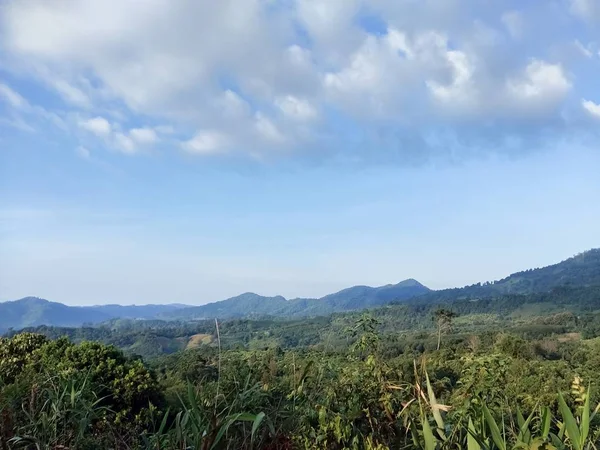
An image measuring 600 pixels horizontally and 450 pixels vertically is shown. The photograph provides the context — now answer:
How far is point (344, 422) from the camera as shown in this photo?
1.84 meters

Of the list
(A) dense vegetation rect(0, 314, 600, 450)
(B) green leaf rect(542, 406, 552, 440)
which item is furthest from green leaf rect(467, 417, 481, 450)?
(B) green leaf rect(542, 406, 552, 440)

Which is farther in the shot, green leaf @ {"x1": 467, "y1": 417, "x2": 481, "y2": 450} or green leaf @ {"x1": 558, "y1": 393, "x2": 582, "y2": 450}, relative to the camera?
green leaf @ {"x1": 467, "y1": 417, "x2": 481, "y2": 450}

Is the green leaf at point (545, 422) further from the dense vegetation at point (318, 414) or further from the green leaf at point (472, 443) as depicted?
the green leaf at point (472, 443)

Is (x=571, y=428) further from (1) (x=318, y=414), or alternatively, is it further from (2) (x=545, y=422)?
(1) (x=318, y=414)

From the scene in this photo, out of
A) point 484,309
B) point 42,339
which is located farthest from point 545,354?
point 484,309

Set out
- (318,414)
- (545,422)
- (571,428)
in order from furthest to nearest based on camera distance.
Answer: (318,414) → (545,422) → (571,428)

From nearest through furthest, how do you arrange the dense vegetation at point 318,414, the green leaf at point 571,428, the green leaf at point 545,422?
the green leaf at point 571,428, the green leaf at point 545,422, the dense vegetation at point 318,414

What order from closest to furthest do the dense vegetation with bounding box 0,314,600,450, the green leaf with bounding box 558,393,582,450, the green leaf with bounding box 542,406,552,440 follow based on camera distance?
1. the green leaf with bounding box 558,393,582,450
2. the green leaf with bounding box 542,406,552,440
3. the dense vegetation with bounding box 0,314,600,450

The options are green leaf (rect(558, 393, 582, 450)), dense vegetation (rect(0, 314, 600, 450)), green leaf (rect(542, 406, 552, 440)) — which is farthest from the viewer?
dense vegetation (rect(0, 314, 600, 450))

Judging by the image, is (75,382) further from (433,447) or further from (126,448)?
(433,447)

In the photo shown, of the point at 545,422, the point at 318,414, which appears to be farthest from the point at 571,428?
the point at 318,414

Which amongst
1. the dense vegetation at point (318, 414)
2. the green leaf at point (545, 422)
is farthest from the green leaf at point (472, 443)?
the green leaf at point (545, 422)

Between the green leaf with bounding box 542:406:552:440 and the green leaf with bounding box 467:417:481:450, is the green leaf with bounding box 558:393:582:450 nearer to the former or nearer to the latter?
the green leaf with bounding box 542:406:552:440

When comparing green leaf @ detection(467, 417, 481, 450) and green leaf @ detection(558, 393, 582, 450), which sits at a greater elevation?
green leaf @ detection(558, 393, 582, 450)
